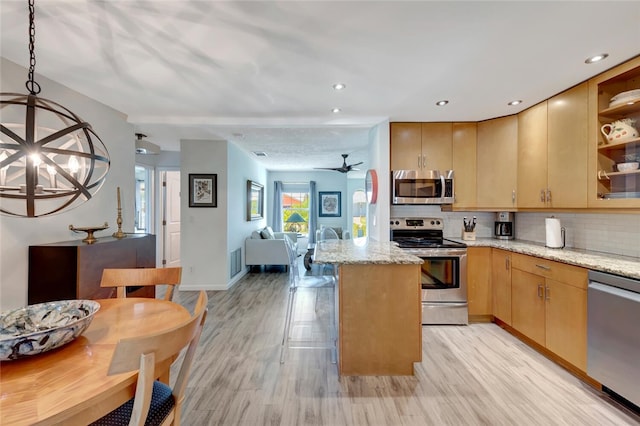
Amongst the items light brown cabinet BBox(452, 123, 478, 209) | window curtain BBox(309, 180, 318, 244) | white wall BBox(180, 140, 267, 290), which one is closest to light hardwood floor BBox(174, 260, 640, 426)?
light brown cabinet BBox(452, 123, 478, 209)

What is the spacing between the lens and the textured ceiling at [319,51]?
1.57 m

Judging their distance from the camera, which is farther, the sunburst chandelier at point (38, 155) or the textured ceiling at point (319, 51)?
the textured ceiling at point (319, 51)

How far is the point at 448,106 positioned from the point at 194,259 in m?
4.12

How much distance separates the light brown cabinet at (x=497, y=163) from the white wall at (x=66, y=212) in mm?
4281

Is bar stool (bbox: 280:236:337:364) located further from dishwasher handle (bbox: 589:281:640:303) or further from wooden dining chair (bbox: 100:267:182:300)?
dishwasher handle (bbox: 589:281:640:303)

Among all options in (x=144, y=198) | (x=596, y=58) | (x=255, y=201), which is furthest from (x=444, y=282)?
(x=144, y=198)

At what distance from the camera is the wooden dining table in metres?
0.73

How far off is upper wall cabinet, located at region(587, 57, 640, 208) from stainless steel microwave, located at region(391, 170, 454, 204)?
127 centimetres

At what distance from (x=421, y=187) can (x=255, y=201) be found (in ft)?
13.0

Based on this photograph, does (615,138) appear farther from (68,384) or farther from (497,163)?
(68,384)

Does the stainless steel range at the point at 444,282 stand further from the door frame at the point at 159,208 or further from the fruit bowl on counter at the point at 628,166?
the door frame at the point at 159,208

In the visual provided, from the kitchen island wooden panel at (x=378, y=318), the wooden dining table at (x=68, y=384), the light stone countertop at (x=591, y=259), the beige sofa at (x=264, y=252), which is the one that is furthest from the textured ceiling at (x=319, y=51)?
the beige sofa at (x=264, y=252)

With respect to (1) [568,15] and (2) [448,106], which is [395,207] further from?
(1) [568,15]

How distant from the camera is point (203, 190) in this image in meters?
4.44
